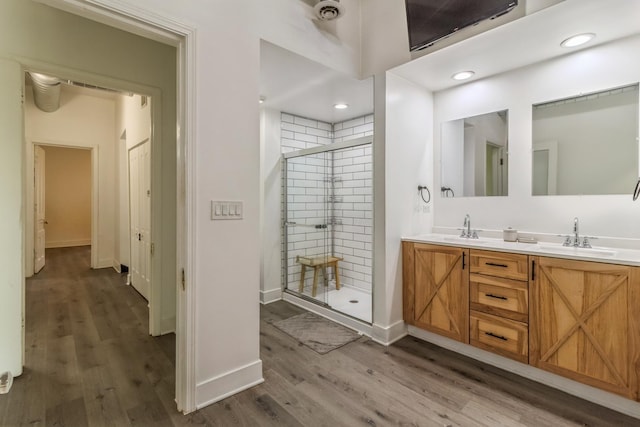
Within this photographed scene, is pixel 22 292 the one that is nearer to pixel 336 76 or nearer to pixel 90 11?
pixel 90 11

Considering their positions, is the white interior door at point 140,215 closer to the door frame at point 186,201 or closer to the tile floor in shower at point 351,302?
the door frame at point 186,201

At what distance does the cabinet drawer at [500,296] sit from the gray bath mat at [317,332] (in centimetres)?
111

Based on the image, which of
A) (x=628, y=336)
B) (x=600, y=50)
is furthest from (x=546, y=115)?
(x=628, y=336)

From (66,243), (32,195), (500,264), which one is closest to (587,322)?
(500,264)

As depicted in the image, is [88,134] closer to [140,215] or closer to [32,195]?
[32,195]

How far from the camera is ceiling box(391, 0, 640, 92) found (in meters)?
1.81

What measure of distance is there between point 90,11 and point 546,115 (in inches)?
124

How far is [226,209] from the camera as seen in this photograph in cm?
188

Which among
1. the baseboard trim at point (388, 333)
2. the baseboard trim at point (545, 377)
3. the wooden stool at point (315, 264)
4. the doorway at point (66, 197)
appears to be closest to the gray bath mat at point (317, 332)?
the baseboard trim at point (388, 333)

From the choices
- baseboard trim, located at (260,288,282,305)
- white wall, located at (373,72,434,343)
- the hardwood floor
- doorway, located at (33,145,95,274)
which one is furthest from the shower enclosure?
doorway, located at (33,145,95,274)

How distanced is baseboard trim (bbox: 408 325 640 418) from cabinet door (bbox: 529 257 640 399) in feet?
0.29

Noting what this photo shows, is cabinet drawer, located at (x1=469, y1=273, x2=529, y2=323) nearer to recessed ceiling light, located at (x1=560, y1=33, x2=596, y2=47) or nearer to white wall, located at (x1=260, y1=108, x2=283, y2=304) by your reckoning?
recessed ceiling light, located at (x1=560, y1=33, x2=596, y2=47)

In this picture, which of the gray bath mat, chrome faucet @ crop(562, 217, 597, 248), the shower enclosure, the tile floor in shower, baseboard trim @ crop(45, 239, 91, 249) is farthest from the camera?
baseboard trim @ crop(45, 239, 91, 249)

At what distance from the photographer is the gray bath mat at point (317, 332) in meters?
2.64
